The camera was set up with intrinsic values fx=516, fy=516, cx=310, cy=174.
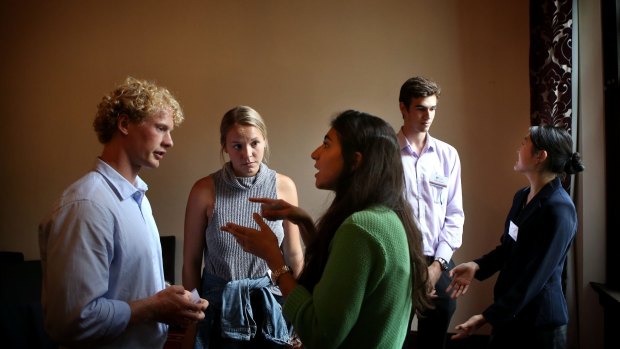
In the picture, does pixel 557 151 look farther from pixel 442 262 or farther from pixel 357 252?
pixel 357 252

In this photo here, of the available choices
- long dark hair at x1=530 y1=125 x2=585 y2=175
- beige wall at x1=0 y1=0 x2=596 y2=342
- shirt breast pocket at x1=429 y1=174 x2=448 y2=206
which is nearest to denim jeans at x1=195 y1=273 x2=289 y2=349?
shirt breast pocket at x1=429 y1=174 x2=448 y2=206

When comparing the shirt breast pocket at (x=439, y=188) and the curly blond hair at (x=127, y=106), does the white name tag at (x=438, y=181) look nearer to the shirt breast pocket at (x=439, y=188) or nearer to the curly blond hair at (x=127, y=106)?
the shirt breast pocket at (x=439, y=188)

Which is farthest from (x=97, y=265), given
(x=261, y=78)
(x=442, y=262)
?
(x=261, y=78)

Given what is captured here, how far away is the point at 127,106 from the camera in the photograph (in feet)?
4.75

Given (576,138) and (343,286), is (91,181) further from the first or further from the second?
(576,138)

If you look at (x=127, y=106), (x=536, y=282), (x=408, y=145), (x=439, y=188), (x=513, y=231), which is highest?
(x=127, y=106)

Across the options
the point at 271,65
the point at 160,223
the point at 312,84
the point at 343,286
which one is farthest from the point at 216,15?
the point at 343,286

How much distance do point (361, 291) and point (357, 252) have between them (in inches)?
3.5

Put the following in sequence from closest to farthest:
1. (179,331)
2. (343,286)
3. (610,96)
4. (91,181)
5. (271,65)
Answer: (343,286) → (91,181) → (610,96) → (179,331) → (271,65)

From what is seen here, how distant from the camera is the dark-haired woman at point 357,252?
1.17m

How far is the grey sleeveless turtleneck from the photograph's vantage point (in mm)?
2012

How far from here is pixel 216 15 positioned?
362cm

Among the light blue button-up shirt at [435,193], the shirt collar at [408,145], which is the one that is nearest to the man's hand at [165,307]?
the light blue button-up shirt at [435,193]

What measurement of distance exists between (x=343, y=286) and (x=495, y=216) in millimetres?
2452
